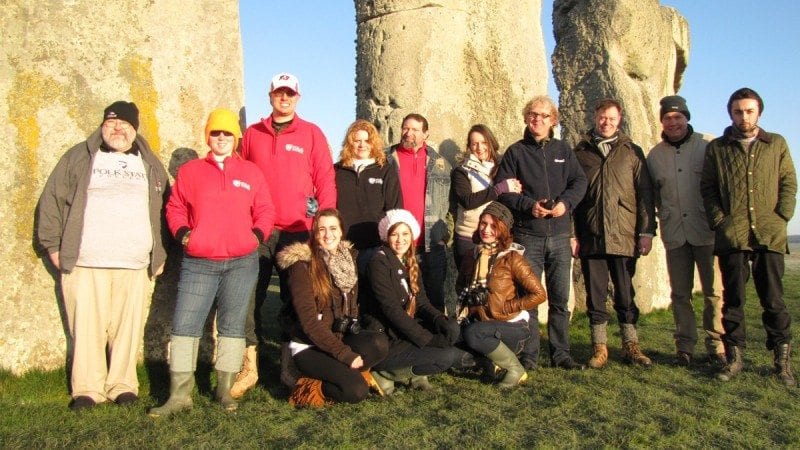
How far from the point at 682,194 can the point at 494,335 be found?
70.2 inches

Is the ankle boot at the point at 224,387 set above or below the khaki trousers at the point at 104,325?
below

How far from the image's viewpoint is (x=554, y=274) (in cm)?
532

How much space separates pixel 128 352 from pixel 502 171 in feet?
8.98

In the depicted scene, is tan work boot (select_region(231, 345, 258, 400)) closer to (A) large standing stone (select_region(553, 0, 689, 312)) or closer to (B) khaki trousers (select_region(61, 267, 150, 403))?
(B) khaki trousers (select_region(61, 267, 150, 403))

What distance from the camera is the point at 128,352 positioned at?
4.48 m

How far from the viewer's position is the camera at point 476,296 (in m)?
4.97

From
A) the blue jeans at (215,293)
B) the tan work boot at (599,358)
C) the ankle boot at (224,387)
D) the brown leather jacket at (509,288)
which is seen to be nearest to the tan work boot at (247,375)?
the ankle boot at (224,387)

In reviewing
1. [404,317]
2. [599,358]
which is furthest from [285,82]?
[599,358]

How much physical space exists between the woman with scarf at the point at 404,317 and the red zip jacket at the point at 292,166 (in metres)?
0.48

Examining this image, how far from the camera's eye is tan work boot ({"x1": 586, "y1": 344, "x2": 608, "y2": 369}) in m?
5.25

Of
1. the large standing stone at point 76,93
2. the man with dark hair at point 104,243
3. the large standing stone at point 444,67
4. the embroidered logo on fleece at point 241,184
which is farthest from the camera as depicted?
the large standing stone at point 444,67

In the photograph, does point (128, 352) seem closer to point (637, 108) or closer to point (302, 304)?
point (302, 304)

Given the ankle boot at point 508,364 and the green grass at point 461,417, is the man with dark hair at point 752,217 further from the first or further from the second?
the ankle boot at point 508,364

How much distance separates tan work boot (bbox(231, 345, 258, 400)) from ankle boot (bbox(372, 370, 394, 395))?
76 centimetres
